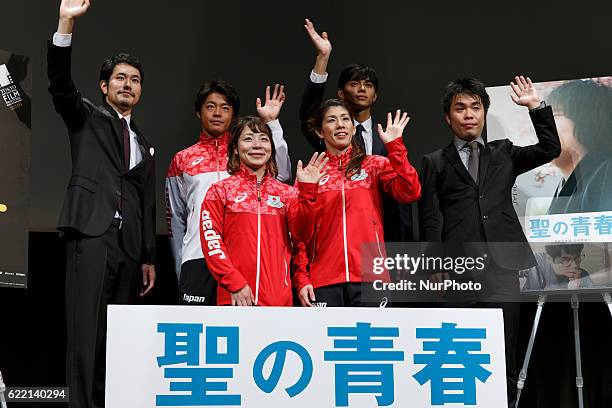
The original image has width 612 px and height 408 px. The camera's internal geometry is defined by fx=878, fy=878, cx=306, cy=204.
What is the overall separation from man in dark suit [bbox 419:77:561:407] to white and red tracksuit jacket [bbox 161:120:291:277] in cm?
71

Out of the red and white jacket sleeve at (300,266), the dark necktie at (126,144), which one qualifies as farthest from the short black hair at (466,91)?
the dark necktie at (126,144)

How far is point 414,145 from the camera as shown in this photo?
16.5ft

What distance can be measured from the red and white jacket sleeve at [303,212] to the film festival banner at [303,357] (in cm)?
102

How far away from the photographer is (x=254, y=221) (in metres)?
3.77

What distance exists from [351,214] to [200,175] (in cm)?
76

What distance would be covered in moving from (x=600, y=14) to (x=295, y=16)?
1.77m

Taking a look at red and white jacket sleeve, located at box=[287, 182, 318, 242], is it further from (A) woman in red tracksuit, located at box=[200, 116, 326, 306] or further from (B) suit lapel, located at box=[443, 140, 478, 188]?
(B) suit lapel, located at box=[443, 140, 478, 188]

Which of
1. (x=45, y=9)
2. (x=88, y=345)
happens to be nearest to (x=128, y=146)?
(x=88, y=345)

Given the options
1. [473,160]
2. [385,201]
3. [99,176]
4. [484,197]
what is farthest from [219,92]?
[484,197]

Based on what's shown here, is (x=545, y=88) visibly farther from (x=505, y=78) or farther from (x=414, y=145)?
Answer: (x=414, y=145)

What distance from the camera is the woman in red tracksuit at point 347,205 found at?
12.5 ft

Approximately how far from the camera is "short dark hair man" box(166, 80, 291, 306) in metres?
4.00

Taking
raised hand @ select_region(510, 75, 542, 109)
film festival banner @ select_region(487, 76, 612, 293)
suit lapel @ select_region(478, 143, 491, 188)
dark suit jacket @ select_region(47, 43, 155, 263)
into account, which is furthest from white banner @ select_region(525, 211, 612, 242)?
dark suit jacket @ select_region(47, 43, 155, 263)

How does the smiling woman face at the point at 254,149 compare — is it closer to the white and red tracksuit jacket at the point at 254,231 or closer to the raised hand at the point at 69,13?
the white and red tracksuit jacket at the point at 254,231
